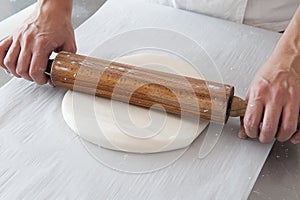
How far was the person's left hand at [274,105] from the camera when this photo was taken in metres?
0.73

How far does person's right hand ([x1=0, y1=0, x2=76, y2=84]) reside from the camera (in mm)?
874

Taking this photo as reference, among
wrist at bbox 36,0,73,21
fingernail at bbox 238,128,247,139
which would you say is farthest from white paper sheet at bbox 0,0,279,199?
wrist at bbox 36,0,73,21

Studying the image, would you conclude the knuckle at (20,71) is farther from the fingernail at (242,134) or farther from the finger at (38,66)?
the fingernail at (242,134)

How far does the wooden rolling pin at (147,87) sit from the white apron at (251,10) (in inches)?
13.7

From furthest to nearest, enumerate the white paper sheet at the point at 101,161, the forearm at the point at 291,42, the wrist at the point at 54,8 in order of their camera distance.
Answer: the wrist at the point at 54,8, the forearm at the point at 291,42, the white paper sheet at the point at 101,161

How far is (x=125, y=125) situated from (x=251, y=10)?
0.49 m

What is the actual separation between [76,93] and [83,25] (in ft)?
1.02

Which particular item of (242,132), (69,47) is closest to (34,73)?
(69,47)

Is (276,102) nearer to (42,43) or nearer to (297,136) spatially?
(297,136)

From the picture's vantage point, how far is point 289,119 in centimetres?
72

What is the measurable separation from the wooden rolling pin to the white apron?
1.14ft

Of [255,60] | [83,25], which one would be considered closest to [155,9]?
[83,25]

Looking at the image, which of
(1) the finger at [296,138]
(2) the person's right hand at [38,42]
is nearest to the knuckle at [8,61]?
(2) the person's right hand at [38,42]

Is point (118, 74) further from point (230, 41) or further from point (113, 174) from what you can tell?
point (230, 41)
